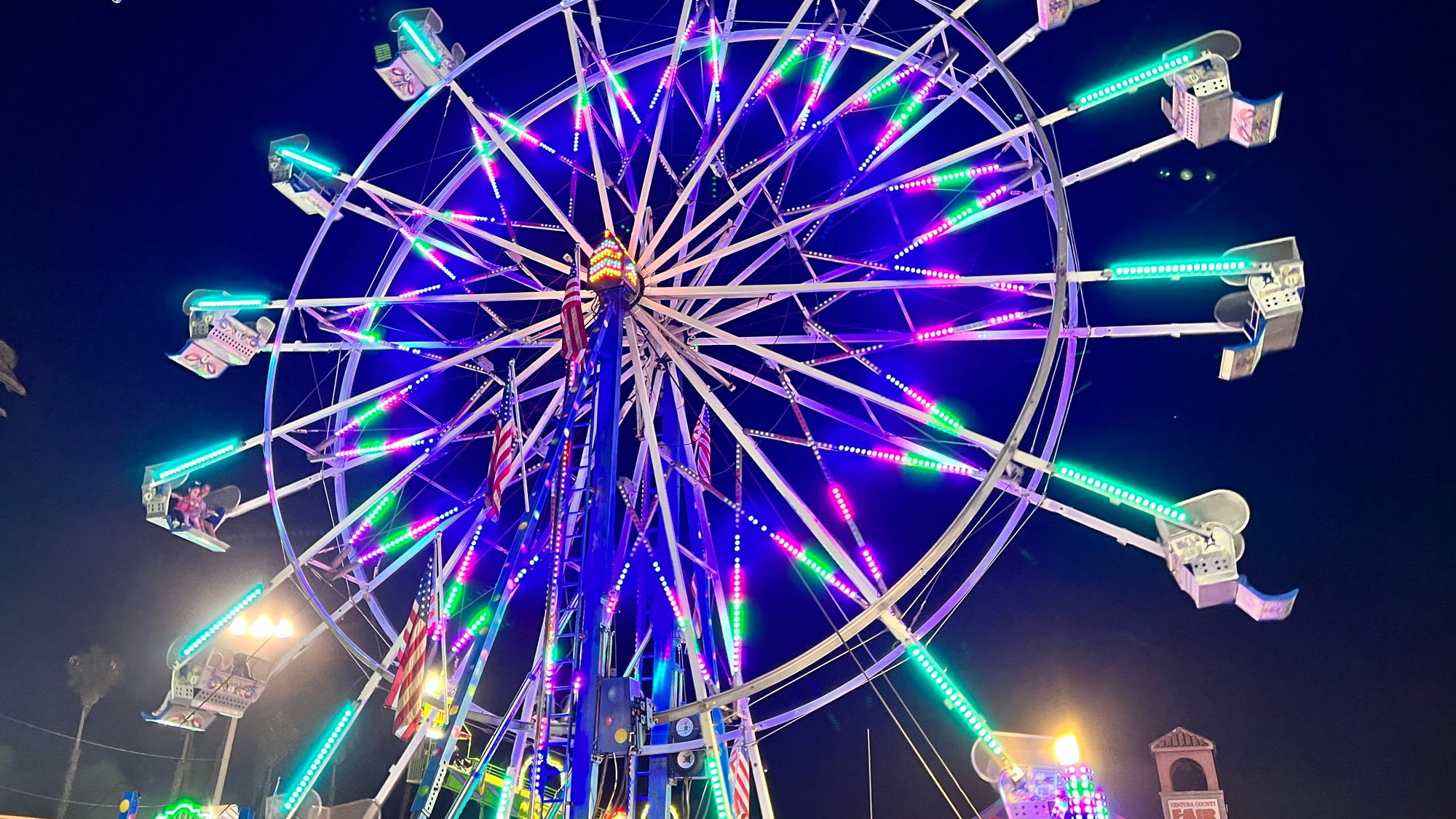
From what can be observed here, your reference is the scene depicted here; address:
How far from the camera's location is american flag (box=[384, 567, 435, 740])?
11.0 metres

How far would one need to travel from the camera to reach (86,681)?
1953cm

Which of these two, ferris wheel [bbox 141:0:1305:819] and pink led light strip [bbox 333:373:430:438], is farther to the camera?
pink led light strip [bbox 333:373:430:438]

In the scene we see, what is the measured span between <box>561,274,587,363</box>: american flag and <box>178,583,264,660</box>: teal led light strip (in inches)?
290

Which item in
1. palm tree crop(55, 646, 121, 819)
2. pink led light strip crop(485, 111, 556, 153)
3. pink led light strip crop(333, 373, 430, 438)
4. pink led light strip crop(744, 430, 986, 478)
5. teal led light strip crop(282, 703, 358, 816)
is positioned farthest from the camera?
palm tree crop(55, 646, 121, 819)

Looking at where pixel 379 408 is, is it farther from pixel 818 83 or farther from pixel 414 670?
pixel 818 83

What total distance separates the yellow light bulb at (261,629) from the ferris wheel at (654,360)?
0.73 metres

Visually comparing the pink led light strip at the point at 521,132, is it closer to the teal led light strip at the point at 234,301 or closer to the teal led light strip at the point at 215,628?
the teal led light strip at the point at 234,301

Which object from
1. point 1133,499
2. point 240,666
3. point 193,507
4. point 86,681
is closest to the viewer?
point 1133,499

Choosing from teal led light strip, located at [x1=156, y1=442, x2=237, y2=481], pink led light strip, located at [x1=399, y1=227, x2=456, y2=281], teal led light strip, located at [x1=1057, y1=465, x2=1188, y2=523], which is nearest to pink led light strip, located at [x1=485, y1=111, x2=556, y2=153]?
pink led light strip, located at [x1=399, y1=227, x2=456, y2=281]

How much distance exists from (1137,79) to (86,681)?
72.7 ft

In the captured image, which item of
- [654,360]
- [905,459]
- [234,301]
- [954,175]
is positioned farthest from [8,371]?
[954,175]

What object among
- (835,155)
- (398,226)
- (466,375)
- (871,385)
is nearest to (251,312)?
(398,226)

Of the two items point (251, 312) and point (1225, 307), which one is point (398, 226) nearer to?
point (251, 312)

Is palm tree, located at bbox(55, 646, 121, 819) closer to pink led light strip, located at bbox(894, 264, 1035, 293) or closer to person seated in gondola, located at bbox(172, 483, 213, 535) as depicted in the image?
person seated in gondola, located at bbox(172, 483, 213, 535)
